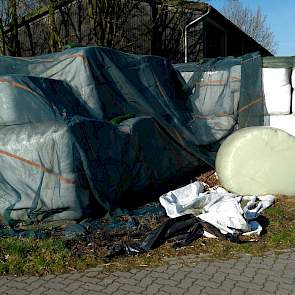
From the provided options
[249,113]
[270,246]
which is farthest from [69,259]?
[249,113]

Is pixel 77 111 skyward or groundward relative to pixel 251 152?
skyward

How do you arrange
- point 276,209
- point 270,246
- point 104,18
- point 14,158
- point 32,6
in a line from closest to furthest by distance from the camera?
point 270,246 < point 14,158 < point 276,209 < point 104,18 < point 32,6

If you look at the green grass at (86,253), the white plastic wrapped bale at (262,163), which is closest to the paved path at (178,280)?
the green grass at (86,253)

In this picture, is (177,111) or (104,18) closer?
(177,111)

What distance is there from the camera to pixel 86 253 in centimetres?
414

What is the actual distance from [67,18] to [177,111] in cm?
847

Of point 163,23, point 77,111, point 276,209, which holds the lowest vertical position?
point 276,209

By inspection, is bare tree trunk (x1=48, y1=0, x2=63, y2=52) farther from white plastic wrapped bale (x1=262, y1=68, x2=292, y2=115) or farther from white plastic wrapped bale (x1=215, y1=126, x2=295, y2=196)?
white plastic wrapped bale (x1=215, y1=126, x2=295, y2=196)

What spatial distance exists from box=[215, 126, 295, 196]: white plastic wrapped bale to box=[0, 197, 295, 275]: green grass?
1.36 m

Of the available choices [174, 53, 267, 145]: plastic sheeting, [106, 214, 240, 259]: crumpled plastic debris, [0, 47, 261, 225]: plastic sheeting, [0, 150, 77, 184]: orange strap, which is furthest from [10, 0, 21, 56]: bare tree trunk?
[106, 214, 240, 259]: crumpled plastic debris

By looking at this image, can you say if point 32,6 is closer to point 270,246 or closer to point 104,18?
point 104,18

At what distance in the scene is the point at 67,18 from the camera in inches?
579

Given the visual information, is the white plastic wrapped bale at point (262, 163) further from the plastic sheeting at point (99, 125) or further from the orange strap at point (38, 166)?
the orange strap at point (38, 166)

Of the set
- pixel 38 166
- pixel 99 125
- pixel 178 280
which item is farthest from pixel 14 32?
pixel 178 280
